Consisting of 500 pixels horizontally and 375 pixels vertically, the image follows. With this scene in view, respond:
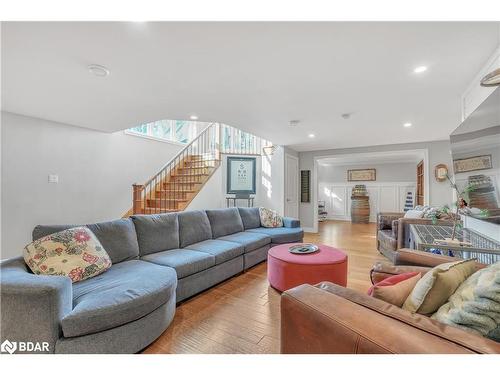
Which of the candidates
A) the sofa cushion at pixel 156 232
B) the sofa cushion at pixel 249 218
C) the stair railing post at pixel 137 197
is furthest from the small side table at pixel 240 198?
the sofa cushion at pixel 156 232

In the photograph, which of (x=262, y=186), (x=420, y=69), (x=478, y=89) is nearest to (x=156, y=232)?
(x=420, y=69)

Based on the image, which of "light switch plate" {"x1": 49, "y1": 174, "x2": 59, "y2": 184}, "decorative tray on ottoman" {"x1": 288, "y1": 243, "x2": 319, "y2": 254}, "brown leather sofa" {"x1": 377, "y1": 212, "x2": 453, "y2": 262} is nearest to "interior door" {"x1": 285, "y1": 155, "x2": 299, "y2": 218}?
"brown leather sofa" {"x1": 377, "y1": 212, "x2": 453, "y2": 262}

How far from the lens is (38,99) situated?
2.63m

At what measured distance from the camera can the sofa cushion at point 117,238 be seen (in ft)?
6.74

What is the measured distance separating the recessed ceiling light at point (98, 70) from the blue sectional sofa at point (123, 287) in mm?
1371

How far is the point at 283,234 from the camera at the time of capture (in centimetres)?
358

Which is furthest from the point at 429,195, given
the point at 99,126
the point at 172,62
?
the point at 99,126

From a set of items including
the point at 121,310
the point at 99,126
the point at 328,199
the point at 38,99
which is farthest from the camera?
the point at 328,199

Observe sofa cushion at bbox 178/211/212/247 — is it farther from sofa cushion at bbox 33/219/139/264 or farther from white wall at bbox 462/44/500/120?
white wall at bbox 462/44/500/120

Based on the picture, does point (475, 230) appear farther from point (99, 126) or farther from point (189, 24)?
point (99, 126)

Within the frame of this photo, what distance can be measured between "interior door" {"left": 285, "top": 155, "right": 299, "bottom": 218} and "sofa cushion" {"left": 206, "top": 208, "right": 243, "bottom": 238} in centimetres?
214

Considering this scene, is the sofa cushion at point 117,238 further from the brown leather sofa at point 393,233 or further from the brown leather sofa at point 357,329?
the brown leather sofa at point 393,233
